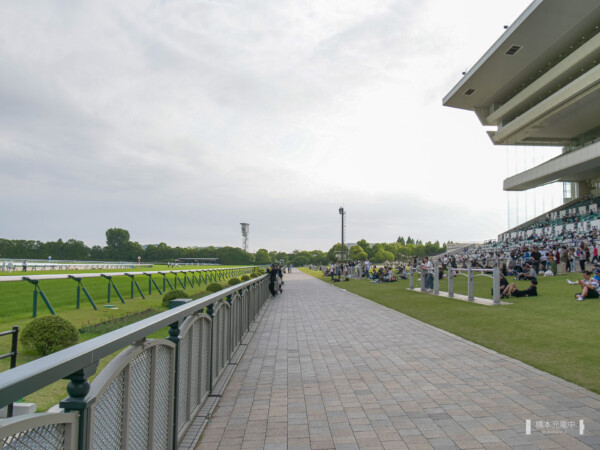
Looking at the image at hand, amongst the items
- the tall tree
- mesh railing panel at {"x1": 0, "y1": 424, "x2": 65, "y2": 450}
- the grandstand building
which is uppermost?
the grandstand building

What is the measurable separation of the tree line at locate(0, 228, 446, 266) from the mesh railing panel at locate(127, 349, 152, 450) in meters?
106

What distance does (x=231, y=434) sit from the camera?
3.81 m

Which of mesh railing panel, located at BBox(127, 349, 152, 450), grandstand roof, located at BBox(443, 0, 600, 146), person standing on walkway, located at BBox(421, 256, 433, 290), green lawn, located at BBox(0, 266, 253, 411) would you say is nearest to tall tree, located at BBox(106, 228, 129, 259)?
grandstand roof, located at BBox(443, 0, 600, 146)

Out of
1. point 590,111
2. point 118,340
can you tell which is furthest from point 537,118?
point 118,340

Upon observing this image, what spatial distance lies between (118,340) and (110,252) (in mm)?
145413

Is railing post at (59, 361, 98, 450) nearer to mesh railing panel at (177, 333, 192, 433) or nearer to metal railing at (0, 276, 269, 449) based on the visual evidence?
metal railing at (0, 276, 269, 449)

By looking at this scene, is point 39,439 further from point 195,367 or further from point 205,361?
point 205,361

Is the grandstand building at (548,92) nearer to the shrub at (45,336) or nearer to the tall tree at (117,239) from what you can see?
the shrub at (45,336)

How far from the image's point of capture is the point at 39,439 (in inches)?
56.7

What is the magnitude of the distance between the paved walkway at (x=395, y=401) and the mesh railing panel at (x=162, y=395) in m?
0.70

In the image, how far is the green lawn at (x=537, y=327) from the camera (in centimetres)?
604

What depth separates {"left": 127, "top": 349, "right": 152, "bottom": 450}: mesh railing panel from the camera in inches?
93.4

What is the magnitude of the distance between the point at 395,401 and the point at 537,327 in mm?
5970

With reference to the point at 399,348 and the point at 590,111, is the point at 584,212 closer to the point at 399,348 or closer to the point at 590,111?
the point at 590,111
